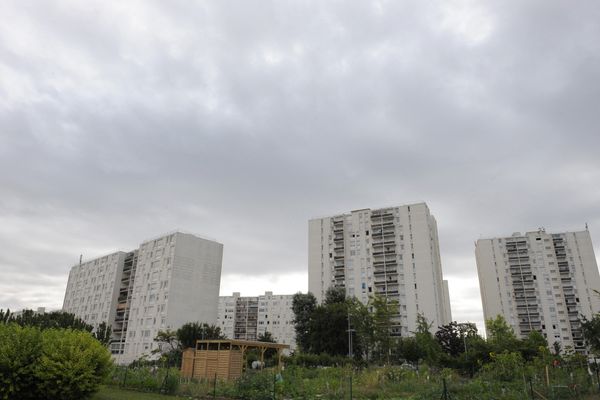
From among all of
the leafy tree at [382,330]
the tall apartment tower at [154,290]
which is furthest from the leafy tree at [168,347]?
the leafy tree at [382,330]

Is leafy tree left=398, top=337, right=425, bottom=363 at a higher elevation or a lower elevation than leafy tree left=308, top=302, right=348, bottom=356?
lower

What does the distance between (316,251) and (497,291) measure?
142 ft

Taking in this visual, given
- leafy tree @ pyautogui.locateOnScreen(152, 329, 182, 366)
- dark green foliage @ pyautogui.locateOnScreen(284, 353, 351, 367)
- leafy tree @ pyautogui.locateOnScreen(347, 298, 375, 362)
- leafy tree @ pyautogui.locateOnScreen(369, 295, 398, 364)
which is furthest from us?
leafy tree @ pyautogui.locateOnScreen(347, 298, 375, 362)

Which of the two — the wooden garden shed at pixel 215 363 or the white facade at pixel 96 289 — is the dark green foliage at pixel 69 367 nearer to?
the wooden garden shed at pixel 215 363

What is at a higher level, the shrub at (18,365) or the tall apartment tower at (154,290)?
the tall apartment tower at (154,290)

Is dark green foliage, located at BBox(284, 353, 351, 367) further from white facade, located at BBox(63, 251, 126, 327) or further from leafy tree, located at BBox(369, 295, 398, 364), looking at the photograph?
white facade, located at BBox(63, 251, 126, 327)

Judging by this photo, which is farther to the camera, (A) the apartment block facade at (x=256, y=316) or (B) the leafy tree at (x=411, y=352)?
(A) the apartment block facade at (x=256, y=316)

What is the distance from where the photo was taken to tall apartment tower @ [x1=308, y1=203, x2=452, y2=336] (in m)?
78.9

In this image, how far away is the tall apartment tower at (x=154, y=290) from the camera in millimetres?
77188

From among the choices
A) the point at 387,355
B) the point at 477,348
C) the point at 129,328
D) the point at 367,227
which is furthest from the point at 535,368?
the point at 129,328

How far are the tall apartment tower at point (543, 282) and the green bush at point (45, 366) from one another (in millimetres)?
97709

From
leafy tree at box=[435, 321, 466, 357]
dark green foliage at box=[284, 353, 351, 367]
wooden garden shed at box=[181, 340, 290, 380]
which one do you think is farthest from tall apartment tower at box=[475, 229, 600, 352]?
wooden garden shed at box=[181, 340, 290, 380]

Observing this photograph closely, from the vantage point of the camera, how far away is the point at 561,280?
3757 inches

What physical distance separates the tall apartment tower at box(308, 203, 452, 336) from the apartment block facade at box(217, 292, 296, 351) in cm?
4171
